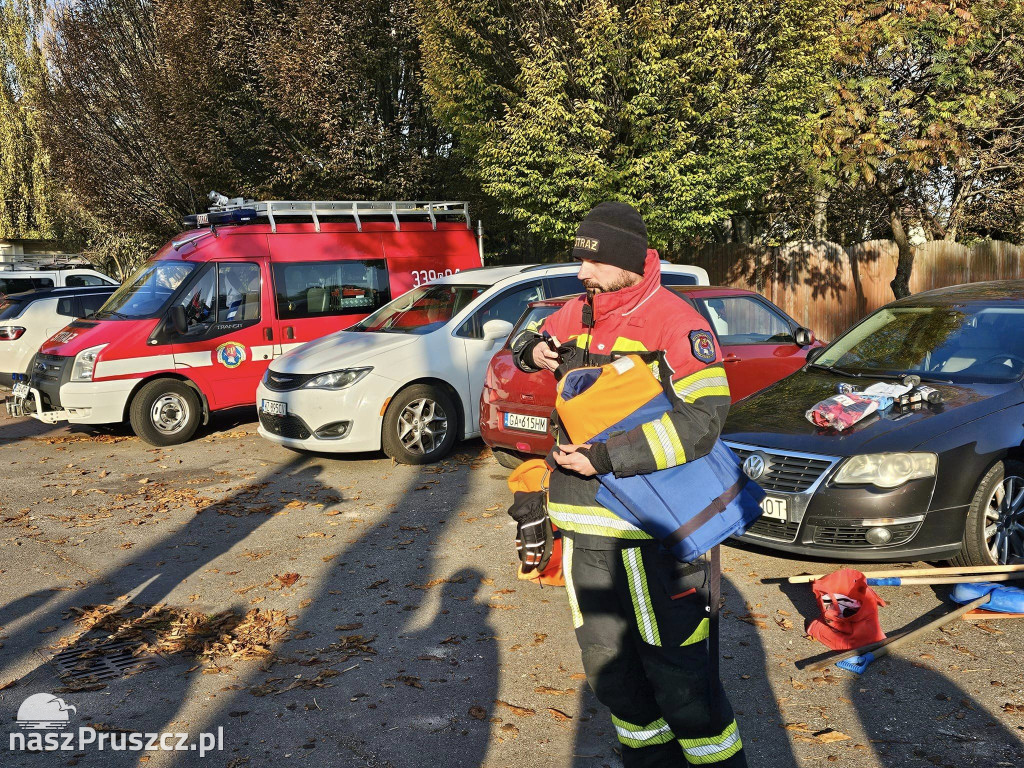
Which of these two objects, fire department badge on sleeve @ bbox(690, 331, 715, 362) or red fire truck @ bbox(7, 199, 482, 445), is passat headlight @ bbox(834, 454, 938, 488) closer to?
fire department badge on sleeve @ bbox(690, 331, 715, 362)

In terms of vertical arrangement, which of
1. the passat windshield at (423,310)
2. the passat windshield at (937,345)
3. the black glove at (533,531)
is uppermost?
the passat windshield at (423,310)

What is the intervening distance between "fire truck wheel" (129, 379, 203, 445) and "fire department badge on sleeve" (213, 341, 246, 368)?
47 centimetres

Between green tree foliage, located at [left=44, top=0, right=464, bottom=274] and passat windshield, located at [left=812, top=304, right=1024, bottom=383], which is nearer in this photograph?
passat windshield, located at [left=812, top=304, right=1024, bottom=383]

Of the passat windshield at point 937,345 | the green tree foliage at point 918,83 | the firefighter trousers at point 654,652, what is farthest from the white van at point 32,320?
the firefighter trousers at point 654,652

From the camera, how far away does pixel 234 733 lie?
12.4ft

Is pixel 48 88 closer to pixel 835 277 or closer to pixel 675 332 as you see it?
pixel 835 277

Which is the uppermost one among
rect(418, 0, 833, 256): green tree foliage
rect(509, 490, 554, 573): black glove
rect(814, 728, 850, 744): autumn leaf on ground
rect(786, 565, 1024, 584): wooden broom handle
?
rect(418, 0, 833, 256): green tree foliage

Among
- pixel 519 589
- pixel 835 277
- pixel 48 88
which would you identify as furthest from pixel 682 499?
pixel 48 88

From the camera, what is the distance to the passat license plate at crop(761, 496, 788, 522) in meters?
5.01

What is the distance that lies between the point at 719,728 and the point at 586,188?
10423 millimetres

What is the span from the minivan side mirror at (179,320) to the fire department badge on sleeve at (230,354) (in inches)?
16.9

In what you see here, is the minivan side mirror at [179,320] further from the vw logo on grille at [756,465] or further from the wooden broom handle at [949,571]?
the wooden broom handle at [949,571]

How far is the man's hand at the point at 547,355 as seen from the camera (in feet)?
10.5

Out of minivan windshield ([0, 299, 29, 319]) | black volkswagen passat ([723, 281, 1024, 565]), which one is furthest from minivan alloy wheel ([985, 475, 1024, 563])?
minivan windshield ([0, 299, 29, 319])
